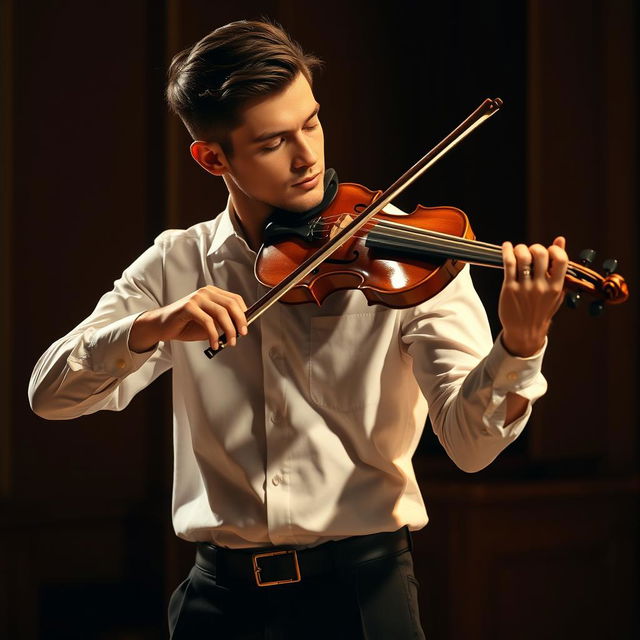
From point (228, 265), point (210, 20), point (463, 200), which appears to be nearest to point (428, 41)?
point (463, 200)

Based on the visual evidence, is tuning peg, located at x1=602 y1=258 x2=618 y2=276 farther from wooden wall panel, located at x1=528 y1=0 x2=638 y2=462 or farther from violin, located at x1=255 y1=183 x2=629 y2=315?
wooden wall panel, located at x1=528 y1=0 x2=638 y2=462

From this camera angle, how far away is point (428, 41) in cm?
308

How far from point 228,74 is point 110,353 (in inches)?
15.8

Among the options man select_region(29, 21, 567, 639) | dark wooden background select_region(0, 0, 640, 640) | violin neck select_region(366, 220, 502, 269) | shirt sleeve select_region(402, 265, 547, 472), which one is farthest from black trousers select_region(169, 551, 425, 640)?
dark wooden background select_region(0, 0, 640, 640)

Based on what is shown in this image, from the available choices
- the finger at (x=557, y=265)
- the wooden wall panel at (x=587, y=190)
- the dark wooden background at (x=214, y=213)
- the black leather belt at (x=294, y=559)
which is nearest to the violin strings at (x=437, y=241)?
the finger at (x=557, y=265)

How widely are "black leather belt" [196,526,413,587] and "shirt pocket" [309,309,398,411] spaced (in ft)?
0.59

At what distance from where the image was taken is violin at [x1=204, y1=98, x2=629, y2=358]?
3.88ft

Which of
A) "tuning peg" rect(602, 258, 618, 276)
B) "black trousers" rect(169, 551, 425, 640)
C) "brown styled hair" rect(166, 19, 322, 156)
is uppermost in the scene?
"brown styled hair" rect(166, 19, 322, 156)

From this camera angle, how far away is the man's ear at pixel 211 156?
4.46 ft

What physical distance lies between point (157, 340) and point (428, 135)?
2023 millimetres

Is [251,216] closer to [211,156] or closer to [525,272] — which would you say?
[211,156]

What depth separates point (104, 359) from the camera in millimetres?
1261

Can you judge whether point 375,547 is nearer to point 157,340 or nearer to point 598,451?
point 157,340

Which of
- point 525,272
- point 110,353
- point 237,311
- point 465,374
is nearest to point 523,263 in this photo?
point 525,272
